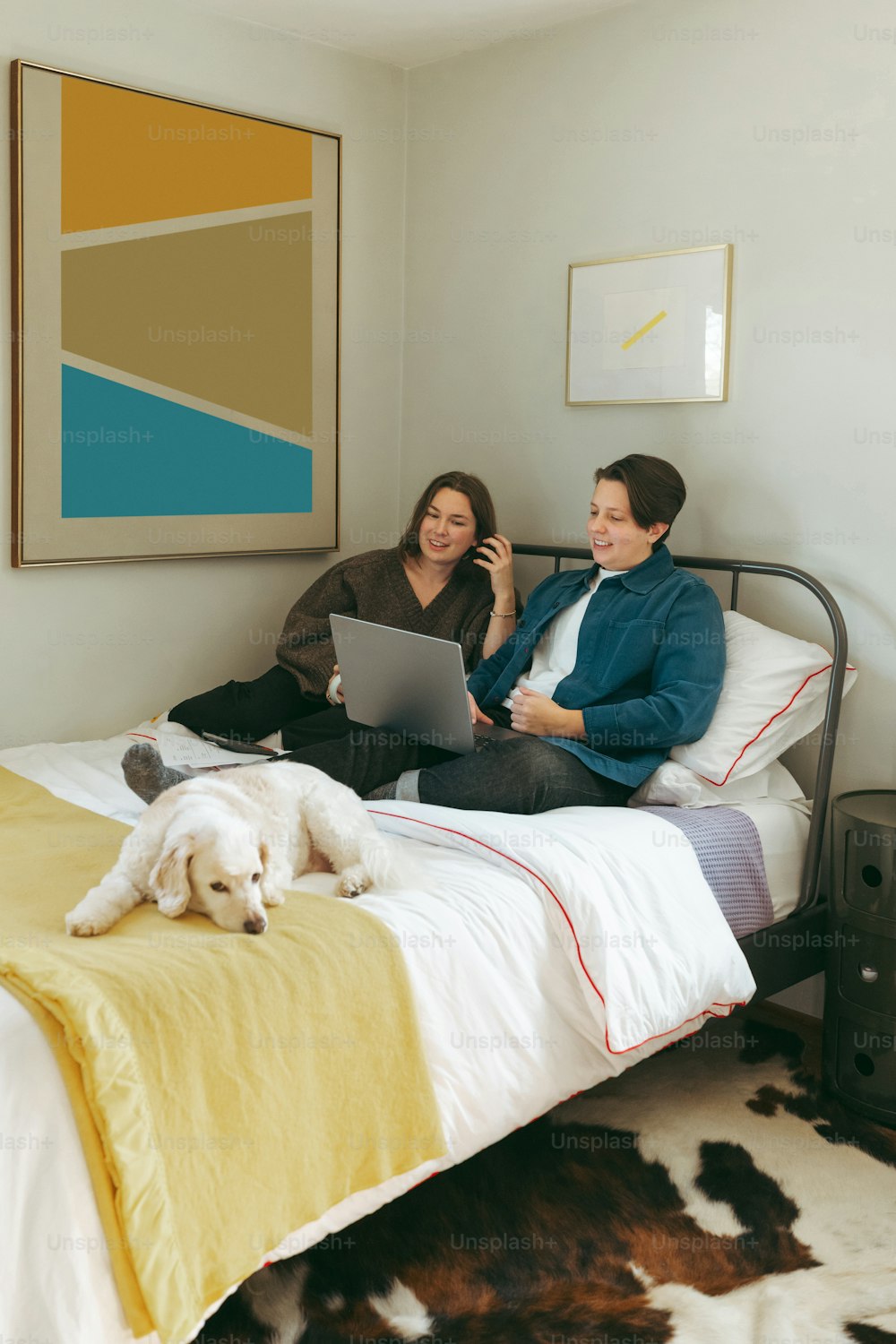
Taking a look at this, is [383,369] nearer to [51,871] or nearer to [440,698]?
[440,698]

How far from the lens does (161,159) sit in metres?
3.04

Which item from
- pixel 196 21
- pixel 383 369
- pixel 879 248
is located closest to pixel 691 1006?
pixel 879 248

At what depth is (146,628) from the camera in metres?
3.22

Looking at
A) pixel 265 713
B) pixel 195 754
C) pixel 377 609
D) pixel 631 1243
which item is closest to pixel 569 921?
pixel 631 1243

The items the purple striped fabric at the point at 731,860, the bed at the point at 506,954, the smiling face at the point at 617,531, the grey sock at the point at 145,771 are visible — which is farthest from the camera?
the smiling face at the point at 617,531

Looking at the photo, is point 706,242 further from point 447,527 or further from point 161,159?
point 161,159

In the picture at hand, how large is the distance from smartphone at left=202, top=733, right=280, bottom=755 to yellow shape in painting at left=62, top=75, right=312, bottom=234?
1.32 metres

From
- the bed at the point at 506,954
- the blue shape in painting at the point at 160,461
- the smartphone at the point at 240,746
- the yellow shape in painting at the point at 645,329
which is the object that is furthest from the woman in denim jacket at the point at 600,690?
the blue shape in painting at the point at 160,461

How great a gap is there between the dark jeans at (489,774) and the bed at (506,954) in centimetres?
13

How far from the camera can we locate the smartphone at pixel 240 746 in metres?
2.84

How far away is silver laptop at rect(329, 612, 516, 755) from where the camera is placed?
7.84 feet

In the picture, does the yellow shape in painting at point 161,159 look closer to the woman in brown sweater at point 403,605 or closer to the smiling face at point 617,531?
the woman in brown sweater at point 403,605

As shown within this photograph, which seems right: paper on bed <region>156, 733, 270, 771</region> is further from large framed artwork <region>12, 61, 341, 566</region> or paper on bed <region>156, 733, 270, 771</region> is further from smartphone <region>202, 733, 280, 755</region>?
large framed artwork <region>12, 61, 341, 566</region>

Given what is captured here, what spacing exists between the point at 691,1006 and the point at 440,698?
31.6 inches
